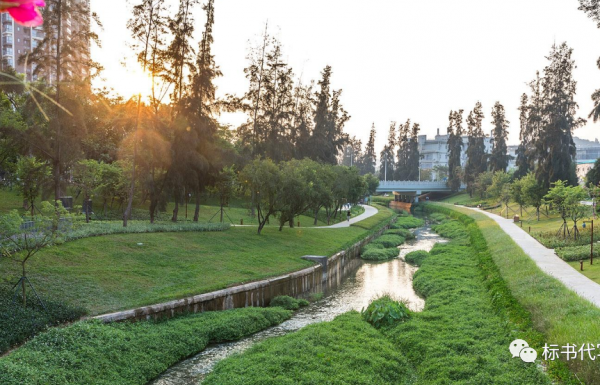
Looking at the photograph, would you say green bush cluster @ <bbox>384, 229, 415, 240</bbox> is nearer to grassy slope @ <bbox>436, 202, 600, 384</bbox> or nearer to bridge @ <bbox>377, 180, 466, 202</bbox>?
grassy slope @ <bbox>436, 202, 600, 384</bbox>

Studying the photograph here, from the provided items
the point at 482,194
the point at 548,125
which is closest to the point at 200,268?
the point at 548,125

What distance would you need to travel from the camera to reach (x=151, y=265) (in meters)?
20.0

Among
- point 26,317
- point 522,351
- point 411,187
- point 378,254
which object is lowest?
point 378,254

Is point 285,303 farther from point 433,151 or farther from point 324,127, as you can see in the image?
point 433,151

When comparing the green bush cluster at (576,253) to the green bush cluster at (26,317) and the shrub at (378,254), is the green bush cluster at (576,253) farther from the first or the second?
the green bush cluster at (26,317)

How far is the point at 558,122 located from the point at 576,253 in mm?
30497

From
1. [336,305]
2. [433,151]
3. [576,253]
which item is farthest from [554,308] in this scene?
[433,151]

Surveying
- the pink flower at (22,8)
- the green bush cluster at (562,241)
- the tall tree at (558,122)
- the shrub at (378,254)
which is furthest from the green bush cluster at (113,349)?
the tall tree at (558,122)

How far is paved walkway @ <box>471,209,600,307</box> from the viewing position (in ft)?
52.0

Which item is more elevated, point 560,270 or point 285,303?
point 560,270

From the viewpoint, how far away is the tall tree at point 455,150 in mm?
94000

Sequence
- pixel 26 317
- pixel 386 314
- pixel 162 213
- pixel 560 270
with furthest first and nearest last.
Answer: pixel 162 213
pixel 560 270
pixel 386 314
pixel 26 317

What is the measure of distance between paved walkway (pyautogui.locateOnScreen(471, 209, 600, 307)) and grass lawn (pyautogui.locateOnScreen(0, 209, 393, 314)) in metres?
11.9

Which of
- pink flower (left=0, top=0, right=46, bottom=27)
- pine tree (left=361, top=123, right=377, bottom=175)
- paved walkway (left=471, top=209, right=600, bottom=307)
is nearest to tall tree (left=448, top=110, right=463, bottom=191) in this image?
pine tree (left=361, top=123, right=377, bottom=175)
